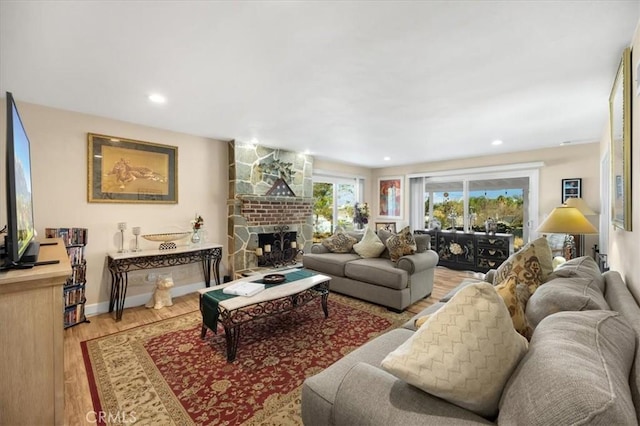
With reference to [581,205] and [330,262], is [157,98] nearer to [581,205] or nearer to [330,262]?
[330,262]

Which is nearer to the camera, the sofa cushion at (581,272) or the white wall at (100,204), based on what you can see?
the sofa cushion at (581,272)

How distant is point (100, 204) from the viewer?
323 cm

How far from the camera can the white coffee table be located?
2179mm

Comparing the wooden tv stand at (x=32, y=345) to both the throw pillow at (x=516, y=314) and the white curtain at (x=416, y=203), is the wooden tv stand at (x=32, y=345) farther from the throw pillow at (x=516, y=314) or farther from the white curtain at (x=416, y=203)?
the white curtain at (x=416, y=203)

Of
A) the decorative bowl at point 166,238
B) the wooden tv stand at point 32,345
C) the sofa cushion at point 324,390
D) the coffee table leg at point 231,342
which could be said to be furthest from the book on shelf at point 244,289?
the decorative bowl at point 166,238

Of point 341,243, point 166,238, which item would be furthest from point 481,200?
point 166,238

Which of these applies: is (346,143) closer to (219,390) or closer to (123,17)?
(123,17)

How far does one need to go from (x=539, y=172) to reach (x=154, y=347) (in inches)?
240

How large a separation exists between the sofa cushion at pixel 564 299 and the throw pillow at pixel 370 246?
95.7 inches

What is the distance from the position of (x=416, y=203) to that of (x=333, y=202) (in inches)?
78.0

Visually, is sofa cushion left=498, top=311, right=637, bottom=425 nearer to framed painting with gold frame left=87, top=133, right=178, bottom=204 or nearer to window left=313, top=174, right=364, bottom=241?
framed painting with gold frame left=87, top=133, right=178, bottom=204

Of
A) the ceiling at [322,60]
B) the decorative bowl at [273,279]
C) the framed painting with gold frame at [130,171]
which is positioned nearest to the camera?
the ceiling at [322,60]

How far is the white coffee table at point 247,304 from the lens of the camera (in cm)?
218

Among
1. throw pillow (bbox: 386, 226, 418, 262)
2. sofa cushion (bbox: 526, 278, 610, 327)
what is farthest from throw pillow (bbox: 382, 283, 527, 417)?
throw pillow (bbox: 386, 226, 418, 262)
